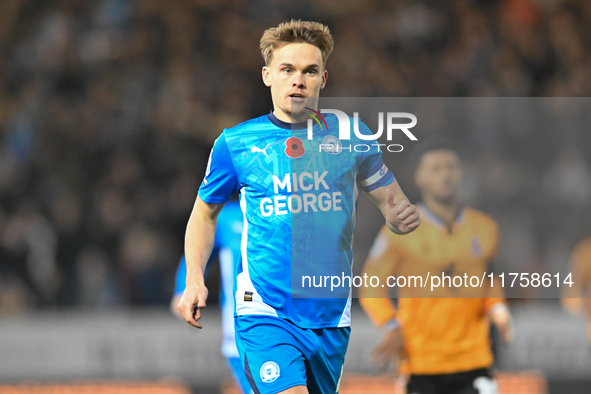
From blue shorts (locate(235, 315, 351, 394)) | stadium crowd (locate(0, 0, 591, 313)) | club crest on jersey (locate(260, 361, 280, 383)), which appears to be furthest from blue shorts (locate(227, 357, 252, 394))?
stadium crowd (locate(0, 0, 591, 313))

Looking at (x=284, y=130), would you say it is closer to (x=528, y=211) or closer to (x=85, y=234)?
(x=528, y=211)

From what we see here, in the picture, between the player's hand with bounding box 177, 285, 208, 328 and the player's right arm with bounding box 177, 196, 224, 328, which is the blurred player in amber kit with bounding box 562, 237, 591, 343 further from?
the player's hand with bounding box 177, 285, 208, 328

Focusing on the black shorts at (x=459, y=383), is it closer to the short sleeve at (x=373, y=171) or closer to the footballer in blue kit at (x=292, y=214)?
the footballer in blue kit at (x=292, y=214)

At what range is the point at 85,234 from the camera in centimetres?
1135

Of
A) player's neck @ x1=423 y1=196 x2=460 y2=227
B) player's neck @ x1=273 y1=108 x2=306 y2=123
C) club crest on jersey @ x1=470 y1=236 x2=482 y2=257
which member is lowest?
club crest on jersey @ x1=470 y1=236 x2=482 y2=257

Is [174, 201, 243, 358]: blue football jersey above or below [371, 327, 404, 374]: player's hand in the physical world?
above

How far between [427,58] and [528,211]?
7.14m

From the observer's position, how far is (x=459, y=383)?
599 cm

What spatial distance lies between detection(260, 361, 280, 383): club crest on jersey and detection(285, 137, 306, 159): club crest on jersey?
3.25ft

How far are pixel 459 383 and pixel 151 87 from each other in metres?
8.18

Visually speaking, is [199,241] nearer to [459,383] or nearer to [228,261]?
[459,383]

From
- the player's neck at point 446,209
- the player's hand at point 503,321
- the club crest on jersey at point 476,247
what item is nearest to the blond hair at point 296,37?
the player's neck at point 446,209

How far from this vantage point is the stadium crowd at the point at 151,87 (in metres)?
11.3

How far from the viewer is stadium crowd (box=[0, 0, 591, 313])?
444 inches
